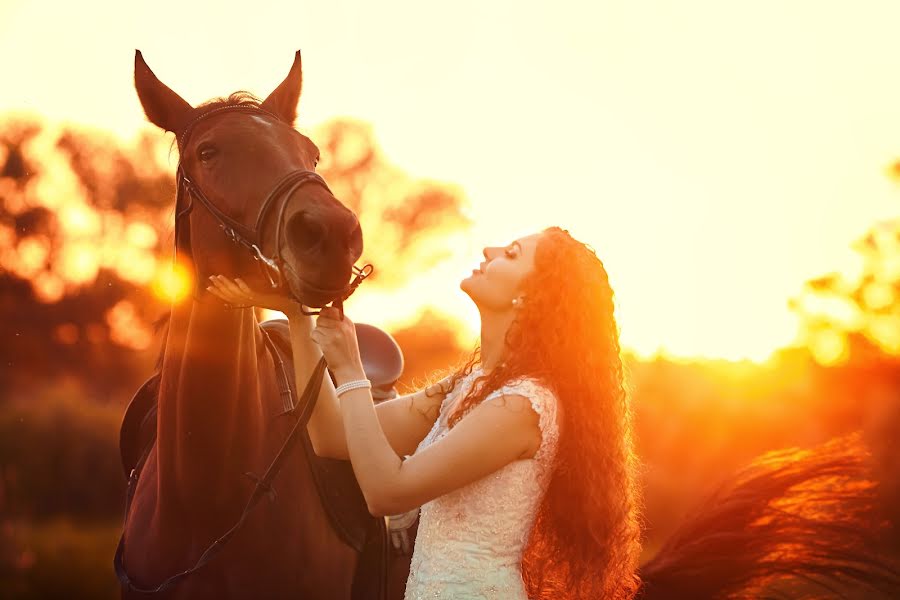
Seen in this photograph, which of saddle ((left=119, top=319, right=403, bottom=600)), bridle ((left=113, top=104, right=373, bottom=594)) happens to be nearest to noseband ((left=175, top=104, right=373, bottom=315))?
bridle ((left=113, top=104, right=373, bottom=594))

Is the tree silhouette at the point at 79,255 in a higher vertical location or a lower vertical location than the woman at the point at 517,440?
higher

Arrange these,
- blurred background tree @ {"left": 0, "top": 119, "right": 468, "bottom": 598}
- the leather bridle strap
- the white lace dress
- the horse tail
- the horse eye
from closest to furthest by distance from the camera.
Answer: the white lace dress
the leather bridle strap
the horse eye
the horse tail
blurred background tree @ {"left": 0, "top": 119, "right": 468, "bottom": 598}

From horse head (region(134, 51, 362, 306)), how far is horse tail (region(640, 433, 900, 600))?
6.41 feet

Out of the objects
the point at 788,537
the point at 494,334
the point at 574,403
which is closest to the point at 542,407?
the point at 574,403

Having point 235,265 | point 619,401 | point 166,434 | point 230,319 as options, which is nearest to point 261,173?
point 235,265

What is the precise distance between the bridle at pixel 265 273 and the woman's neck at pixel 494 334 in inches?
15.6

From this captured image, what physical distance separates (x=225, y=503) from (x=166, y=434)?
1.02ft

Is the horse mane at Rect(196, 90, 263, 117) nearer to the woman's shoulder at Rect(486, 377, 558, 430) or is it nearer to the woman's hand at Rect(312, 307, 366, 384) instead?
the woman's hand at Rect(312, 307, 366, 384)

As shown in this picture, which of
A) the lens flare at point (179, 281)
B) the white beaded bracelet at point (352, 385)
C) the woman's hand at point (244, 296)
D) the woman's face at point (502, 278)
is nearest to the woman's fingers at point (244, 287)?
the woman's hand at point (244, 296)

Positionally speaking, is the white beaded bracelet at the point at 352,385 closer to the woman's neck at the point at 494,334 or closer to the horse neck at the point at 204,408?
the woman's neck at the point at 494,334

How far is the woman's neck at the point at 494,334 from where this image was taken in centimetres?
260

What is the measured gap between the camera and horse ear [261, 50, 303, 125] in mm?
3344

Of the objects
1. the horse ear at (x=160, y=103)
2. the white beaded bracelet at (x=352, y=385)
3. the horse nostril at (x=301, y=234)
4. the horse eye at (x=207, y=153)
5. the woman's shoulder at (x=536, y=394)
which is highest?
the horse ear at (x=160, y=103)

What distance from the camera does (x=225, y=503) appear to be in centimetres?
292
